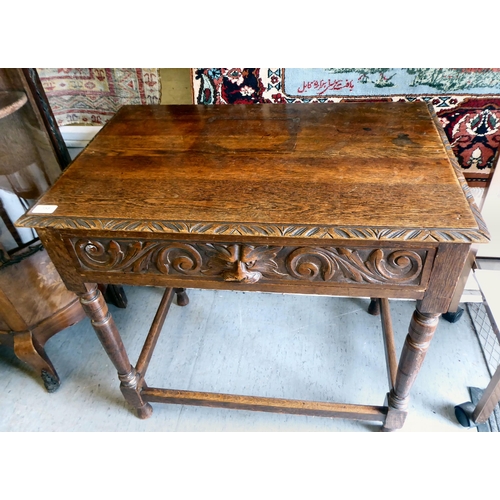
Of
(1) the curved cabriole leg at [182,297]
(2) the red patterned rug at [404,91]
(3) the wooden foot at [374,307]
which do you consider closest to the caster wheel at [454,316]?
(3) the wooden foot at [374,307]

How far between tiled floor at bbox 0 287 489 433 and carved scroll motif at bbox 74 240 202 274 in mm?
643

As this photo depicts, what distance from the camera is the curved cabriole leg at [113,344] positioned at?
40.8 inches

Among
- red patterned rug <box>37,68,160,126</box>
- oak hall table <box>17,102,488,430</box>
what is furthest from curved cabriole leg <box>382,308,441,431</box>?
red patterned rug <box>37,68,160,126</box>

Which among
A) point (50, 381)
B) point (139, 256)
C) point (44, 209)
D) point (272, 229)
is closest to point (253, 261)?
point (272, 229)

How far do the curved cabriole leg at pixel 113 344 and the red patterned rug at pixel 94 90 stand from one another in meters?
0.67

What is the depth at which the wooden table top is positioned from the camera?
0.77 meters

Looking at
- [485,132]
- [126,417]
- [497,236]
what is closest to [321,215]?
[485,132]

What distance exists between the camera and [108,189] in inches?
35.2

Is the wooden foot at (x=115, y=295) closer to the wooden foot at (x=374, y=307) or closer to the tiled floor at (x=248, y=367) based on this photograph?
the tiled floor at (x=248, y=367)

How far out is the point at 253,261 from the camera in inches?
33.6

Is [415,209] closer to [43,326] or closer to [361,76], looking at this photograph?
[361,76]

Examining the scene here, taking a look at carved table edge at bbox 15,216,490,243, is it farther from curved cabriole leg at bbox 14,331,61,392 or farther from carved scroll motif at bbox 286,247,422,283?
curved cabriole leg at bbox 14,331,61,392

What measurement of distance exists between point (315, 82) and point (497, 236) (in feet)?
2.50

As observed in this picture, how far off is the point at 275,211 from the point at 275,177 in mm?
120
